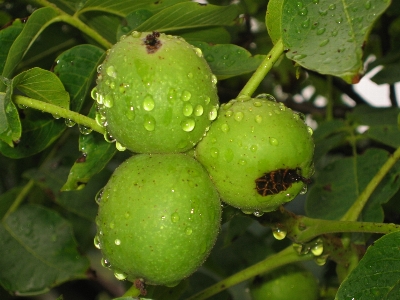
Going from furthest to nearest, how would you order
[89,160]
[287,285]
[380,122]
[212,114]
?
[380,122], [287,285], [89,160], [212,114]

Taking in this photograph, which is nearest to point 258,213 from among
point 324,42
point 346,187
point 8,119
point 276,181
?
point 276,181

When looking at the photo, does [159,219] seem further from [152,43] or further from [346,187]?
[346,187]

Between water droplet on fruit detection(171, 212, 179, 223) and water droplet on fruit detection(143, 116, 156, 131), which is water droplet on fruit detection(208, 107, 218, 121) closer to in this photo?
water droplet on fruit detection(143, 116, 156, 131)

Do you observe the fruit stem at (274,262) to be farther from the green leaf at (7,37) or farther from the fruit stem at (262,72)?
the green leaf at (7,37)

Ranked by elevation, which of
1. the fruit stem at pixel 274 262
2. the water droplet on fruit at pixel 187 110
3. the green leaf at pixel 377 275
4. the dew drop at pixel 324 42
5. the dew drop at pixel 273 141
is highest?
the dew drop at pixel 324 42

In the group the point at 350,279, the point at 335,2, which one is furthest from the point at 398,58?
the point at 350,279

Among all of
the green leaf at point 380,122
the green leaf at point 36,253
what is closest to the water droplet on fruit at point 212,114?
the green leaf at point 36,253
